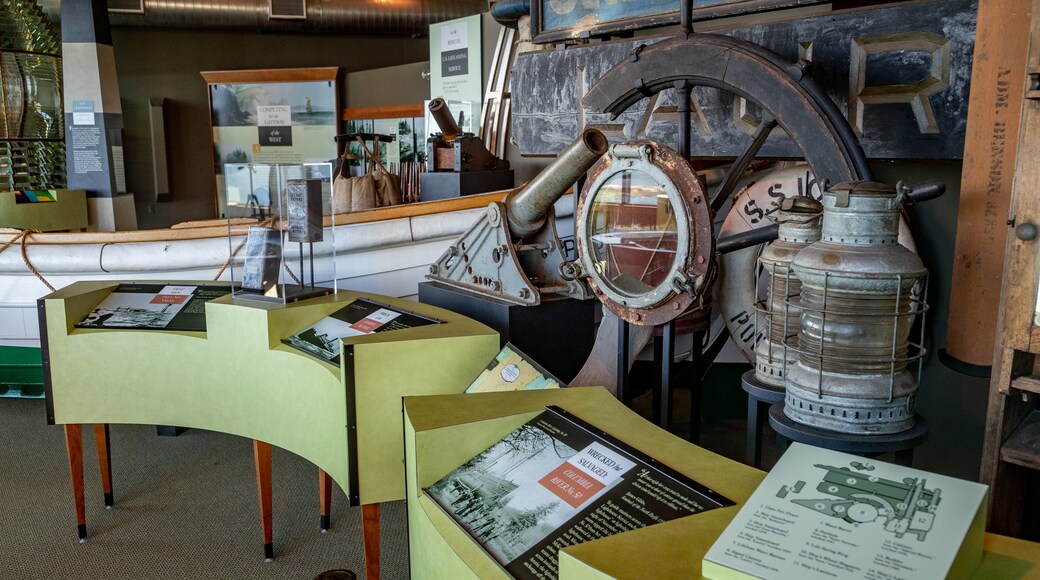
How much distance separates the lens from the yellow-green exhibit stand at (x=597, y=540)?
1.18 meters

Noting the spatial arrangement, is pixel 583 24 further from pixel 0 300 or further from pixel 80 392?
pixel 0 300

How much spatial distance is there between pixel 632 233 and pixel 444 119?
3.69 m

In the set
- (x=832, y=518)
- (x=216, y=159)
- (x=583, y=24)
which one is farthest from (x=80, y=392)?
(x=216, y=159)

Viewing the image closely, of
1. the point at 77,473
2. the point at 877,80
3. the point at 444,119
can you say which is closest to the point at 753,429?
the point at 877,80

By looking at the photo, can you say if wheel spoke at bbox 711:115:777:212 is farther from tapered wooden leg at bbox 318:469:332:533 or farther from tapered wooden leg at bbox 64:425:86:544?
tapered wooden leg at bbox 64:425:86:544

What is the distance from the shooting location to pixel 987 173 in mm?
2104

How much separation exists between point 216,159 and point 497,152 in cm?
598

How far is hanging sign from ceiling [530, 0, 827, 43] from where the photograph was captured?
3.39 meters

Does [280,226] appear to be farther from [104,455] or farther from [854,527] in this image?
[854,527]

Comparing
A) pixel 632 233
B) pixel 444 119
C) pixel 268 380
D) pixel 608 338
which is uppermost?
pixel 444 119

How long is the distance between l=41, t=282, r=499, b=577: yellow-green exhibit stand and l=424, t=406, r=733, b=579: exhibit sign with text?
761mm

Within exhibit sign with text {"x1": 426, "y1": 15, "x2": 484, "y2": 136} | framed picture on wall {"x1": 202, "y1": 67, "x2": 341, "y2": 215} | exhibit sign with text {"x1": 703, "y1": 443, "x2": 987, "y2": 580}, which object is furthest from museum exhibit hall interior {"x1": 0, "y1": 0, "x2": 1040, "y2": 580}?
framed picture on wall {"x1": 202, "y1": 67, "x2": 341, "y2": 215}

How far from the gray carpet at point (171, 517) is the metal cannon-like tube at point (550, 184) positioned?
134 centimetres

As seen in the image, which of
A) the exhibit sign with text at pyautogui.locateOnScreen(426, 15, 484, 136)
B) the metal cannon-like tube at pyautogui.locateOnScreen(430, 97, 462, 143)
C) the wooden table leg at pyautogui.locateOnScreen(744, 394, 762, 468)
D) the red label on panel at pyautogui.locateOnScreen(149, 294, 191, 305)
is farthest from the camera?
the exhibit sign with text at pyautogui.locateOnScreen(426, 15, 484, 136)
